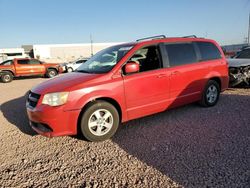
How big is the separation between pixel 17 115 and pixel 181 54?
4.63 meters

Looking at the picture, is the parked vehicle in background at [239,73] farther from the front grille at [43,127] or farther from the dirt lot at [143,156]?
the front grille at [43,127]

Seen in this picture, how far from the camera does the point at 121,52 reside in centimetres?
455

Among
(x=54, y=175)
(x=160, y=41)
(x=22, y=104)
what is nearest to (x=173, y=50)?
(x=160, y=41)

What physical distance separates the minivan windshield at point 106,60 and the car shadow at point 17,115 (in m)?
1.81

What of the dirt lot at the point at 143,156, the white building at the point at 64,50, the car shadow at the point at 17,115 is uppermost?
the white building at the point at 64,50

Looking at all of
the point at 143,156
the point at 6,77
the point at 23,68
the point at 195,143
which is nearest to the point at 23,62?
the point at 23,68

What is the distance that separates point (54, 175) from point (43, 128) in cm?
108

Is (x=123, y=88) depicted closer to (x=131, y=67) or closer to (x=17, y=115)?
(x=131, y=67)

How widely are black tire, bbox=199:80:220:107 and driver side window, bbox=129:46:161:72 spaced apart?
1.69 metres

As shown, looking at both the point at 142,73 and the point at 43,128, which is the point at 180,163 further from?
the point at 43,128

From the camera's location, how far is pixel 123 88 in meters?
4.11

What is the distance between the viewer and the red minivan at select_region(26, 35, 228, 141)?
3725 mm

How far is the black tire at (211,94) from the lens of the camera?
5.57 meters

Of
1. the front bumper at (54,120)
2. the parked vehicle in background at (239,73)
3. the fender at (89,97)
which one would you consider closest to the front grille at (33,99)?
the front bumper at (54,120)
